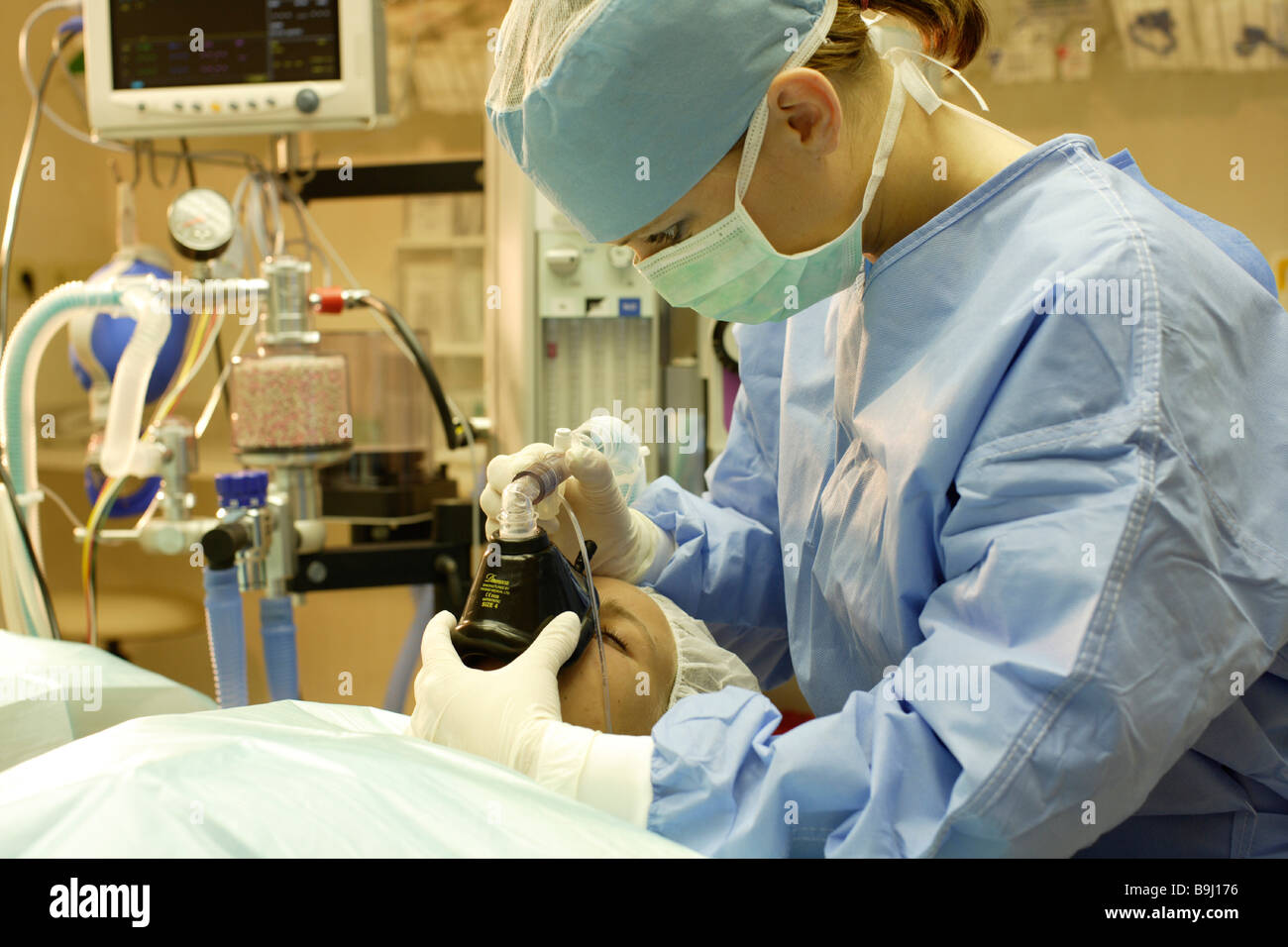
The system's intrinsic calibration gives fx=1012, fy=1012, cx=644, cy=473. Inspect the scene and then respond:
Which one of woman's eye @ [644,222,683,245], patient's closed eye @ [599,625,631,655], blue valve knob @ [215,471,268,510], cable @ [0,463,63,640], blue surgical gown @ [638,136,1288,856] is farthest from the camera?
blue valve knob @ [215,471,268,510]

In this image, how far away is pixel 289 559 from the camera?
1.76 metres

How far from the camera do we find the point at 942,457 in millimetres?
853

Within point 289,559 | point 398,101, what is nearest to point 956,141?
point 289,559

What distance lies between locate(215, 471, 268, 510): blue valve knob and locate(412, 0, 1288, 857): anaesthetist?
0.82 meters

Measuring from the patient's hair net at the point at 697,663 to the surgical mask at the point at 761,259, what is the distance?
39 cm

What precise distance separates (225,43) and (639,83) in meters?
1.39

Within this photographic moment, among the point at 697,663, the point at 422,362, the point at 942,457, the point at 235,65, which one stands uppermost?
the point at 235,65

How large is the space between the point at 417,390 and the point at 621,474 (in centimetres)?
114

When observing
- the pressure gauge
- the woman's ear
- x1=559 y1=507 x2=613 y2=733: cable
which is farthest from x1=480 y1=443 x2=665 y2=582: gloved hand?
the pressure gauge

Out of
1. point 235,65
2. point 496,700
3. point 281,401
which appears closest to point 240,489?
point 281,401

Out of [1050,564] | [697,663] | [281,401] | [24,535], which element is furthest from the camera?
[281,401]

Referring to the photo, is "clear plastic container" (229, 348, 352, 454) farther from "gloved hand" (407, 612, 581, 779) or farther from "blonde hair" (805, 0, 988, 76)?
"blonde hair" (805, 0, 988, 76)

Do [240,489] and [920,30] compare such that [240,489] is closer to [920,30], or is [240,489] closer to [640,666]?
[640,666]

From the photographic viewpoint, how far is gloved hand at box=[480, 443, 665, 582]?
117 cm
